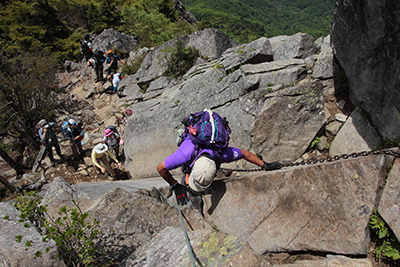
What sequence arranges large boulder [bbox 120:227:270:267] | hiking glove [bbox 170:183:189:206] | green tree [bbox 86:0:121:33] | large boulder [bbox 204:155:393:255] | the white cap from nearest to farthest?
large boulder [bbox 120:227:270:267] < large boulder [bbox 204:155:393:255] < the white cap < hiking glove [bbox 170:183:189:206] < green tree [bbox 86:0:121:33]

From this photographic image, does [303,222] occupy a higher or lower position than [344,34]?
lower

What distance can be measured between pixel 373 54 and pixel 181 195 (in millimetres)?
4504

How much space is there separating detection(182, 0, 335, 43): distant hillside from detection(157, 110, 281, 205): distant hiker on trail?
13018 cm

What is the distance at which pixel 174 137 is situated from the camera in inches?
286

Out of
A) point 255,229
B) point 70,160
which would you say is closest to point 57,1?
point 70,160

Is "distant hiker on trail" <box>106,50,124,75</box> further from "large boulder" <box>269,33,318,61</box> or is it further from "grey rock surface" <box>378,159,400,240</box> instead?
"grey rock surface" <box>378,159,400,240</box>

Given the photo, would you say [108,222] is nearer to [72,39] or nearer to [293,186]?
[293,186]

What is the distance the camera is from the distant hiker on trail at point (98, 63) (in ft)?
47.0

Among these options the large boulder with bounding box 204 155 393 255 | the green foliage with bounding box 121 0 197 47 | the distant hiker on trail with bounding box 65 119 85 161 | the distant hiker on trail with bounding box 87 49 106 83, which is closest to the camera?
the large boulder with bounding box 204 155 393 255

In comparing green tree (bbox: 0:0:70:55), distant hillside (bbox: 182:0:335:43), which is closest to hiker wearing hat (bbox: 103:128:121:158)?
green tree (bbox: 0:0:70:55)

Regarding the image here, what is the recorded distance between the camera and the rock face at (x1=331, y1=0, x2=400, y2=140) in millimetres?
3238

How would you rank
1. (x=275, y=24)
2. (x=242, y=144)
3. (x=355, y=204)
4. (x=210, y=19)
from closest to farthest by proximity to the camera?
(x=355, y=204) → (x=242, y=144) → (x=210, y=19) → (x=275, y=24)

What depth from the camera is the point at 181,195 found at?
437cm

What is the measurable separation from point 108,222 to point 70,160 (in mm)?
8815
